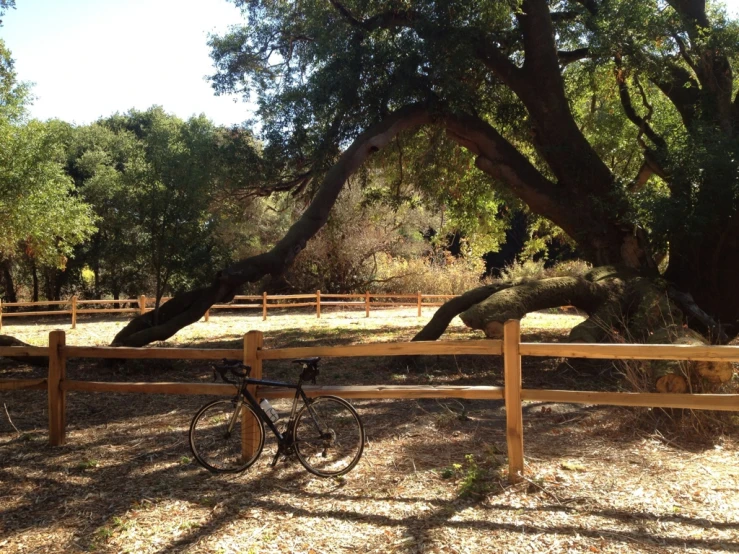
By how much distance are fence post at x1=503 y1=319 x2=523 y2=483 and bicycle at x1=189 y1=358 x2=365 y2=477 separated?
4.00 ft

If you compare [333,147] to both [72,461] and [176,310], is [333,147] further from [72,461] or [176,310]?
[72,461]

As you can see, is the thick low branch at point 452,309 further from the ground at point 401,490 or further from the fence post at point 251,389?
the fence post at point 251,389

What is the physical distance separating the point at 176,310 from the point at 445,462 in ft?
23.4

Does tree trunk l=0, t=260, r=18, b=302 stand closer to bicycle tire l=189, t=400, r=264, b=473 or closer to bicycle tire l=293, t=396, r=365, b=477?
bicycle tire l=189, t=400, r=264, b=473

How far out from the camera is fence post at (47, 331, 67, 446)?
639 centimetres

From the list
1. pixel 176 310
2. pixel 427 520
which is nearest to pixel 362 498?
pixel 427 520

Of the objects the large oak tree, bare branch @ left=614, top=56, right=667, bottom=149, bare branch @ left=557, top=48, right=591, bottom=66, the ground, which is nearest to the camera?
the ground

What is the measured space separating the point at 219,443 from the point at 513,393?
119 inches

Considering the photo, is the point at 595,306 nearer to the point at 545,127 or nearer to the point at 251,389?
the point at 545,127

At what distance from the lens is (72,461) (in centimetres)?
614

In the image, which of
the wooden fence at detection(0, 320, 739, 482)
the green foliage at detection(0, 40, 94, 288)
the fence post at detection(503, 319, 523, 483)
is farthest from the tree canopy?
the green foliage at detection(0, 40, 94, 288)

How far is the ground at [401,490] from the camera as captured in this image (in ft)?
13.9

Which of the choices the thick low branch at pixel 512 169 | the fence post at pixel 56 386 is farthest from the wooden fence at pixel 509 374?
the thick low branch at pixel 512 169

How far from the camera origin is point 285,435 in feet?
17.8
